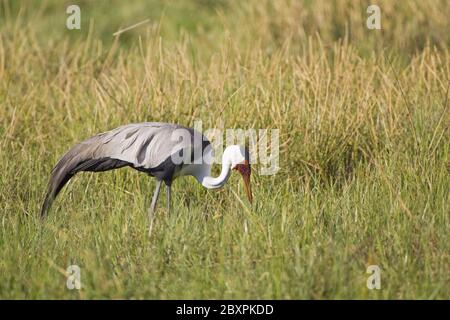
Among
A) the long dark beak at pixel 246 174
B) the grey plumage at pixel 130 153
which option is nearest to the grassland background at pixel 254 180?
the long dark beak at pixel 246 174

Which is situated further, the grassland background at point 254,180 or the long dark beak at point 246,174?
the long dark beak at point 246,174

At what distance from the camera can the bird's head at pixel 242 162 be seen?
17.3 feet

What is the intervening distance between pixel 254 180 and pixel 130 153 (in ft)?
2.59

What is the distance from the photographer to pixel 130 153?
17.1ft

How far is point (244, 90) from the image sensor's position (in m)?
6.21

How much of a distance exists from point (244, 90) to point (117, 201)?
4.46ft

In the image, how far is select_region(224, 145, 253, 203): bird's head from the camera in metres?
5.27

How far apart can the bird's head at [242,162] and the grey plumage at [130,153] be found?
8.8 inches

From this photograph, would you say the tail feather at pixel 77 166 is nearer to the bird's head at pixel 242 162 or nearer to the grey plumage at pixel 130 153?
the grey plumage at pixel 130 153

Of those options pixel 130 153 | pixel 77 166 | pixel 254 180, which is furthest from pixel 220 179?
pixel 77 166

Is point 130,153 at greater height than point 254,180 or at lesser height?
greater

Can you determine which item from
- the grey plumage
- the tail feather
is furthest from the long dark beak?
the tail feather

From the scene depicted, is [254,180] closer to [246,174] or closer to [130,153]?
[246,174]
